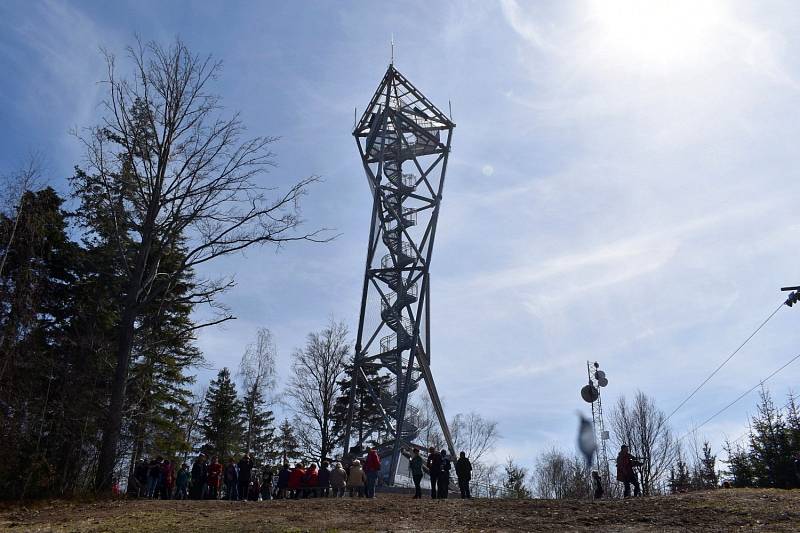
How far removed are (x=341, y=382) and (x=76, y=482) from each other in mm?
19815

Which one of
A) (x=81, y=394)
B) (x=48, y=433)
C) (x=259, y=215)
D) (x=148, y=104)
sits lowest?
(x=48, y=433)

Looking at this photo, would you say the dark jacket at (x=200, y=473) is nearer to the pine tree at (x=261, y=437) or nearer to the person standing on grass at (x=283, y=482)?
the person standing on grass at (x=283, y=482)

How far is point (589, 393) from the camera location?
78.2 ft

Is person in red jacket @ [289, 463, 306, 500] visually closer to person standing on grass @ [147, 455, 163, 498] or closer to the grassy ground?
person standing on grass @ [147, 455, 163, 498]

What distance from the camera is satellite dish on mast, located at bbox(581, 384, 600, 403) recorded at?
77.9 ft

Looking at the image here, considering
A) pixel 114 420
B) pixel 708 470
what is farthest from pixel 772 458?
pixel 114 420

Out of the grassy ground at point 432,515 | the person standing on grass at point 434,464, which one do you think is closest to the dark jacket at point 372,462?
the person standing on grass at point 434,464

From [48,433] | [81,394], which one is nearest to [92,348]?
[81,394]

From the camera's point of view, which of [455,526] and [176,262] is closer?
[455,526]

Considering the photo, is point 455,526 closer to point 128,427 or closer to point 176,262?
point 128,427

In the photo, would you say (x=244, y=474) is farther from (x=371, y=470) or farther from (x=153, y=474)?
(x=371, y=470)

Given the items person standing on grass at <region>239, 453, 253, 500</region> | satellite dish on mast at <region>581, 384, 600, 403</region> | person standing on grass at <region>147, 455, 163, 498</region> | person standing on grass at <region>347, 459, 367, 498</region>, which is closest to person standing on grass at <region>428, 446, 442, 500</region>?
person standing on grass at <region>347, 459, 367, 498</region>

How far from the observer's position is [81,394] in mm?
20234

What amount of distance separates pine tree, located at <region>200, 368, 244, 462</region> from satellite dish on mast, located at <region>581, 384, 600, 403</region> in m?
22.0
